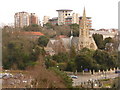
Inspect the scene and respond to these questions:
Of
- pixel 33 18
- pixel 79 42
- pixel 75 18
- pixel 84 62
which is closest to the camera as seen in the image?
pixel 84 62

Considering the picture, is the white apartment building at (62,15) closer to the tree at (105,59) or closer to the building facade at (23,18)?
the building facade at (23,18)

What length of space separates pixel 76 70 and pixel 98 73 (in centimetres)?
135

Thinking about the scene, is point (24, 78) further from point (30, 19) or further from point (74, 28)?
point (30, 19)

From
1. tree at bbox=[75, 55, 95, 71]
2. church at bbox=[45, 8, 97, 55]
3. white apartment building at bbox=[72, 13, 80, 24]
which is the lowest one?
tree at bbox=[75, 55, 95, 71]

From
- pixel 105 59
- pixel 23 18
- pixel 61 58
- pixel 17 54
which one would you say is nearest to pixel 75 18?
pixel 23 18

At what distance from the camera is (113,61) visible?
24.5m

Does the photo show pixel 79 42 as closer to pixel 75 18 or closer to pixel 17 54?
pixel 17 54

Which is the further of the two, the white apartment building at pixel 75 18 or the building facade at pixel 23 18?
the building facade at pixel 23 18

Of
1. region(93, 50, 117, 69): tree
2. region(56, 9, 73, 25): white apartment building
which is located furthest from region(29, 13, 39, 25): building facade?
region(93, 50, 117, 69): tree

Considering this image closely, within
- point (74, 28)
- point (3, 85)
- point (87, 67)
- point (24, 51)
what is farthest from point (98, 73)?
point (74, 28)

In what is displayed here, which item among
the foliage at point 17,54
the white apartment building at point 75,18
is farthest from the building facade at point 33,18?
the foliage at point 17,54

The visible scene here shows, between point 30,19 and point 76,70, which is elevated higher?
point 30,19

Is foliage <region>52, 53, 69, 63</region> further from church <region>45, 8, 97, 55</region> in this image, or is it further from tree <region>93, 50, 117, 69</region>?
church <region>45, 8, 97, 55</region>

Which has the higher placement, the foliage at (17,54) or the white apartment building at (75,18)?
the white apartment building at (75,18)
